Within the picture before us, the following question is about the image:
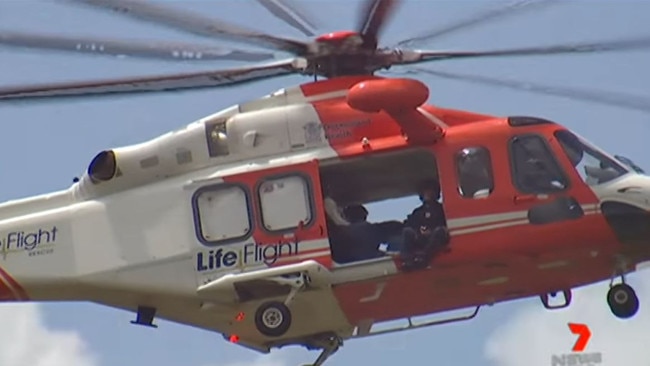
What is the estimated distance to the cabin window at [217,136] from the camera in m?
16.1

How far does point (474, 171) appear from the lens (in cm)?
1548

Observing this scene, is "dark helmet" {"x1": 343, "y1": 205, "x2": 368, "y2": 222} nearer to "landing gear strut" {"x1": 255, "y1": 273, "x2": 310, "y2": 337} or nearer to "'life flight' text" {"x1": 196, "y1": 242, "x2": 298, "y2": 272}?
"'life flight' text" {"x1": 196, "y1": 242, "x2": 298, "y2": 272}

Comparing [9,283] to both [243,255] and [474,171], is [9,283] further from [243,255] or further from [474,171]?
[474,171]

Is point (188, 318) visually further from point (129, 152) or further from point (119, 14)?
point (119, 14)

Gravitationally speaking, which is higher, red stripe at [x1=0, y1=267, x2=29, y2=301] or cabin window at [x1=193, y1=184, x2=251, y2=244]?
cabin window at [x1=193, y1=184, x2=251, y2=244]

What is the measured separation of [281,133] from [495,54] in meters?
2.18

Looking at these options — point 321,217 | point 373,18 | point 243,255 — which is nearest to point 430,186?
point 321,217

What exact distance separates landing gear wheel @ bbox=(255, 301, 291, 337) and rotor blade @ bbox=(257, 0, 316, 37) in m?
2.62

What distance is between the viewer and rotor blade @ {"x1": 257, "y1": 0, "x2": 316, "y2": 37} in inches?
610

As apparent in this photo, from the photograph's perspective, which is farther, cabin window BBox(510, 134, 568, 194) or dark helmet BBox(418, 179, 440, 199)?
dark helmet BBox(418, 179, 440, 199)

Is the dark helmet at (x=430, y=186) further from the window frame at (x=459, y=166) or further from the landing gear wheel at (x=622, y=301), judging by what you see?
the landing gear wheel at (x=622, y=301)

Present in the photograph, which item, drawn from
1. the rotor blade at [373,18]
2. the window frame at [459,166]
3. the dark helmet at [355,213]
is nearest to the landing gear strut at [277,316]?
the dark helmet at [355,213]

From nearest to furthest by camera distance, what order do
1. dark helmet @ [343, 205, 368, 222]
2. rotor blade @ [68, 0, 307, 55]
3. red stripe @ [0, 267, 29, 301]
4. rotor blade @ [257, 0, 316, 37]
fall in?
rotor blade @ [68, 0, 307, 55], rotor blade @ [257, 0, 316, 37], dark helmet @ [343, 205, 368, 222], red stripe @ [0, 267, 29, 301]

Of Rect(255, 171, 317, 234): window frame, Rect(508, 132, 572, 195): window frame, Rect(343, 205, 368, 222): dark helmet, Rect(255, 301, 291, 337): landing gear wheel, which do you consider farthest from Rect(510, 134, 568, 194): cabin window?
Rect(255, 301, 291, 337): landing gear wheel
